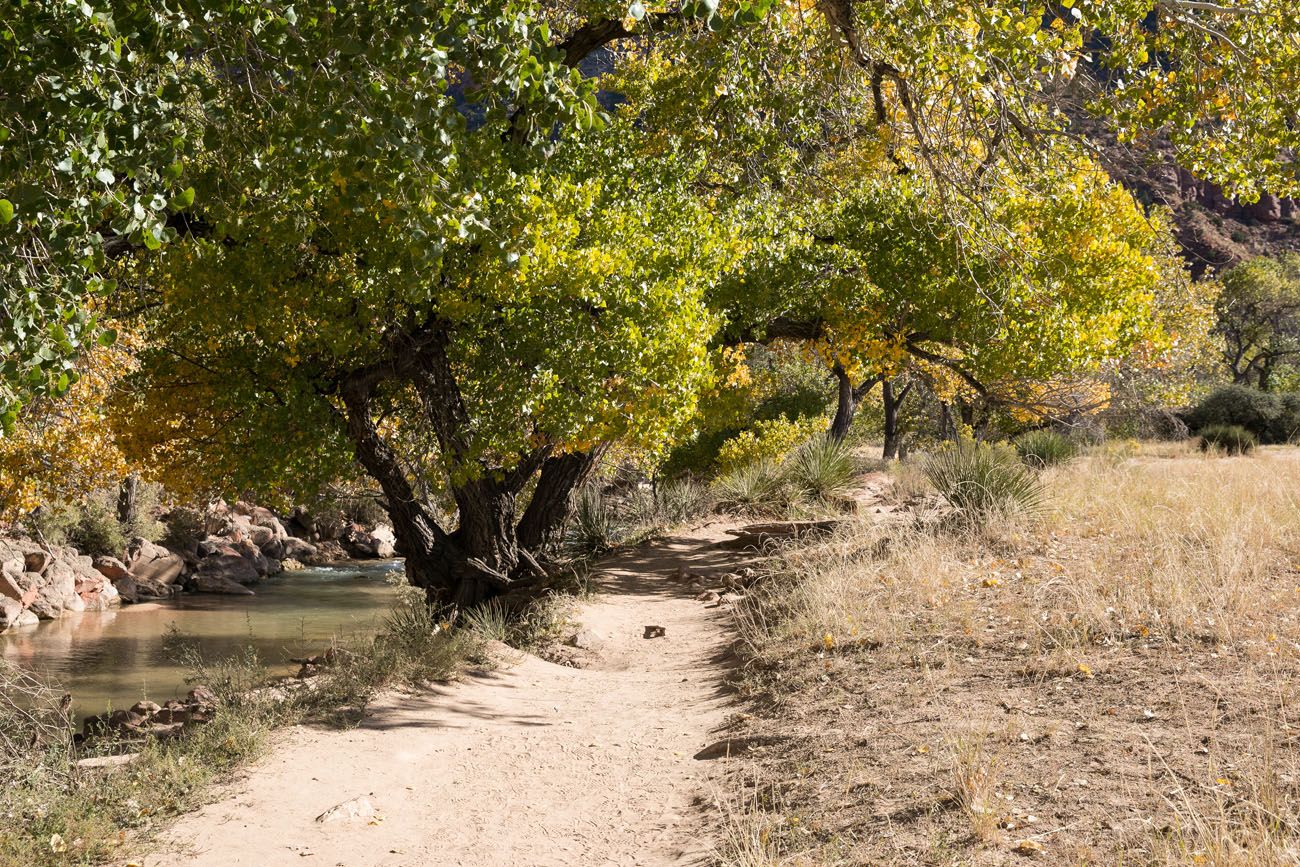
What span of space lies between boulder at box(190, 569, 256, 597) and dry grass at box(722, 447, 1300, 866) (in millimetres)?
18146

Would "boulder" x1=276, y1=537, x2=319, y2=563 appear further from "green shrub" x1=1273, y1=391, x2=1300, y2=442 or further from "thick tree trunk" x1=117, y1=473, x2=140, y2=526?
"green shrub" x1=1273, y1=391, x2=1300, y2=442

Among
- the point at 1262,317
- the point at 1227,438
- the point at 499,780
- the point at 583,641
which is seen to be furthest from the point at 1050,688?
the point at 1262,317

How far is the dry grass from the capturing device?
155 inches

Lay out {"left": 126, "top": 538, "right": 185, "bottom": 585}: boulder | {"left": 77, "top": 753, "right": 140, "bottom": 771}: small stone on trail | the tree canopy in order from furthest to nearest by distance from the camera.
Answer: {"left": 126, "top": 538, "right": 185, "bottom": 585}: boulder
{"left": 77, "top": 753, "right": 140, "bottom": 771}: small stone on trail
the tree canopy

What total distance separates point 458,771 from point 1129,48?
6.86 meters

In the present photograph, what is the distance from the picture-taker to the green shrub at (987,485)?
10.3 m

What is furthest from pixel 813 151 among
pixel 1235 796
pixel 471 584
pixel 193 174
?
pixel 1235 796

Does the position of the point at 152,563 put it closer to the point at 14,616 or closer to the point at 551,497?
the point at 14,616

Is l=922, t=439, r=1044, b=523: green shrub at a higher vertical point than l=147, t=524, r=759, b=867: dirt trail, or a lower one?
higher

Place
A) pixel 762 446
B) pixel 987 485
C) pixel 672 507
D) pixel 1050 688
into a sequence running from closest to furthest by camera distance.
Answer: pixel 1050 688, pixel 987 485, pixel 672 507, pixel 762 446

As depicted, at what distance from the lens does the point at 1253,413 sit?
26984mm

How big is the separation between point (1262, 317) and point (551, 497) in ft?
137

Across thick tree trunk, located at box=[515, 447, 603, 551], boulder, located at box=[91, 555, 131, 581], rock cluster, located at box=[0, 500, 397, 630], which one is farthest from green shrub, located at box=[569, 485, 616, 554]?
boulder, located at box=[91, 555, 131, 581]

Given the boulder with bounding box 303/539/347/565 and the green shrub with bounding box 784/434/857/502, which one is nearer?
the green shrub with bounding box 784/434/857/502
